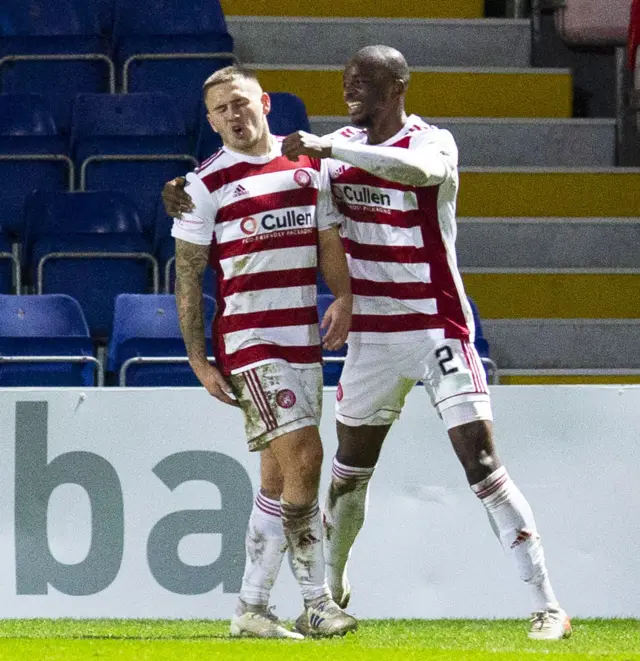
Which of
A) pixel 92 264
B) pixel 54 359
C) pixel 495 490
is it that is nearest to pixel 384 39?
pixel 92 264

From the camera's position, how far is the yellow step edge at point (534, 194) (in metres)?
9.73

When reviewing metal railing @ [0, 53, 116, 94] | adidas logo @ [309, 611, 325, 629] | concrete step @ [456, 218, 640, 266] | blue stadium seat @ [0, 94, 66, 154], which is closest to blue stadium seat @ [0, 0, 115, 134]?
metal railing @ [0, 53, 116, 94]

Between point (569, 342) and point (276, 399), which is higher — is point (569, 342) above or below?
below

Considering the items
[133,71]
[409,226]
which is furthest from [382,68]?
[133,71]

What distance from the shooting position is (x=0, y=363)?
705 cm

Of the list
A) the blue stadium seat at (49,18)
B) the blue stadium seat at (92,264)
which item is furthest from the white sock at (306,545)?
the blue stadium seat at (49,18)

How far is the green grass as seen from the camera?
4234 millimetres

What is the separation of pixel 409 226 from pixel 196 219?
0.67m

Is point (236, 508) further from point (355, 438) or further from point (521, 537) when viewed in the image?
point (521, 537)

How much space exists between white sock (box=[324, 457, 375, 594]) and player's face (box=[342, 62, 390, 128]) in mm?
1137

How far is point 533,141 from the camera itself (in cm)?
1005

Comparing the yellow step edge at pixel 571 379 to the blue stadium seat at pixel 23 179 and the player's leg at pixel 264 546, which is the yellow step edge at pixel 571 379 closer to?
the blue stadium seat at pixel 23 179

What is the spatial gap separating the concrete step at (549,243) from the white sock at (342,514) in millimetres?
4317

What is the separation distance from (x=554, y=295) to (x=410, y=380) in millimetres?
4318
